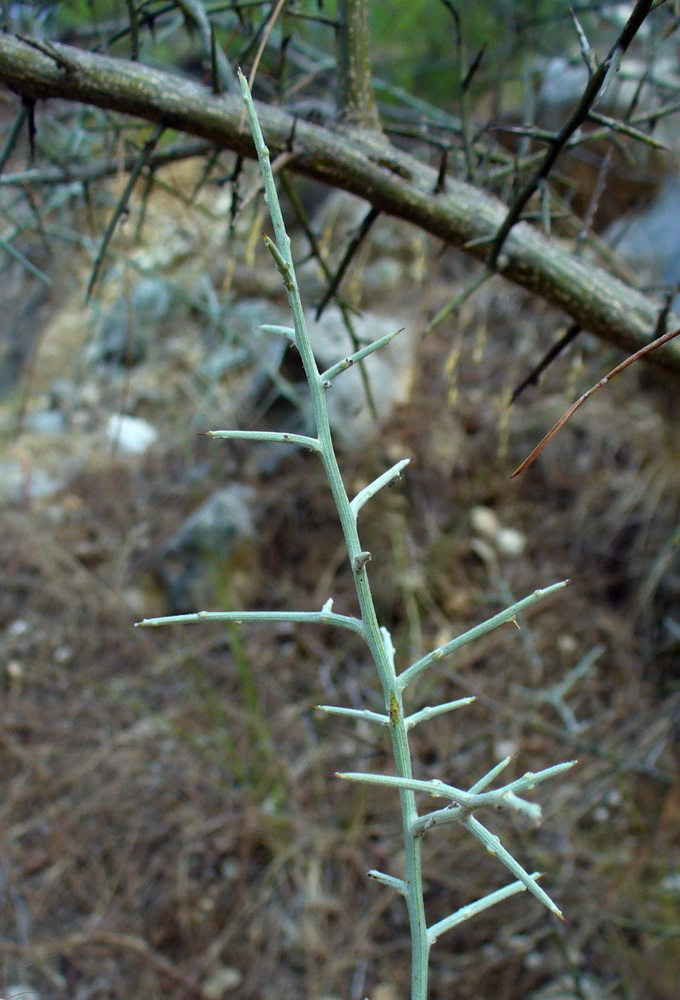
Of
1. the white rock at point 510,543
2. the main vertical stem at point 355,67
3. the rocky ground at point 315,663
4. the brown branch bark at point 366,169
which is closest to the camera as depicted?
the brown branch bark at point 366,169

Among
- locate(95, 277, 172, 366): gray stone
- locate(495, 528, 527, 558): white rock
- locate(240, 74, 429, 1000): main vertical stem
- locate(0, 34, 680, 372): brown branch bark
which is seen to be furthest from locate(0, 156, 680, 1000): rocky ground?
locate(240, 74, 429, 1000): main vertical stem

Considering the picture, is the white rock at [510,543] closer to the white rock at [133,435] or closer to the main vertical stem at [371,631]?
the white rock at [133,435]

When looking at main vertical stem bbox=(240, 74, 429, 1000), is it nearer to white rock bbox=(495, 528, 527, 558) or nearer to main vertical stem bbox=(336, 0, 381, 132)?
main vertical stem bbox=(336, 0, 381, 132)

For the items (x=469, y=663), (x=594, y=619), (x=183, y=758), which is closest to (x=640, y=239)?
(x=594, y=619)

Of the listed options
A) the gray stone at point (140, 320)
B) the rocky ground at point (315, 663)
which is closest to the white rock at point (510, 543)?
the rocky ground at point (315, 663)

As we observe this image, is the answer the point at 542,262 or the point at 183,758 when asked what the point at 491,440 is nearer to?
the point at 183,758

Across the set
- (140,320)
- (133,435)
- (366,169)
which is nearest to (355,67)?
(366,169)

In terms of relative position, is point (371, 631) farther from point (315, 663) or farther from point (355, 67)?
point (315, 663)

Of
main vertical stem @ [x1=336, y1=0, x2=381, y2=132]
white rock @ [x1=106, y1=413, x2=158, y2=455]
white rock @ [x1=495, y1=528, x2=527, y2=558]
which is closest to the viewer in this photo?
main vertical stem @ [x1=336, y1=0, x2=381, y2=132]
